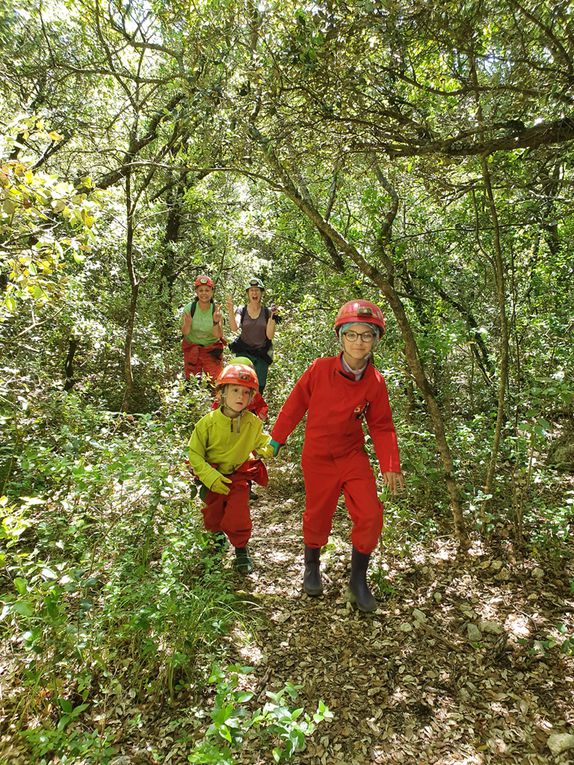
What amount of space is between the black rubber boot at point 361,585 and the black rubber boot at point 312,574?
289 millimetres

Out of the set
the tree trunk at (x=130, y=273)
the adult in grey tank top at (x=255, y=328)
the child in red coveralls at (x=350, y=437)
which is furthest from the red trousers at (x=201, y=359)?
the child in red coveralls at (x=350, y=437)

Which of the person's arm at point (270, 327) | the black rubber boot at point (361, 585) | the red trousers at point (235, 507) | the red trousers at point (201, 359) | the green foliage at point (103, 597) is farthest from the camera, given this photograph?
the red trousers at point (201, 359)

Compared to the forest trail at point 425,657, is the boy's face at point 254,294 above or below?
above

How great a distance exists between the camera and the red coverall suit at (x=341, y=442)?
3.36 metres

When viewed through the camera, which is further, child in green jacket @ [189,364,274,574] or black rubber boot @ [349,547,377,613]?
child in green jacket @ [189,364,274,574]

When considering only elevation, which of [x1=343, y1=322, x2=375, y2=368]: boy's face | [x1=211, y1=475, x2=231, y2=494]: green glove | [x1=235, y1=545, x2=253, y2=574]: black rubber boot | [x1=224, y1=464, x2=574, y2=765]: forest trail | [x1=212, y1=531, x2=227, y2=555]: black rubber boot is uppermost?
[x1=343, y1=322, x2=375, y2=368]: boy's face

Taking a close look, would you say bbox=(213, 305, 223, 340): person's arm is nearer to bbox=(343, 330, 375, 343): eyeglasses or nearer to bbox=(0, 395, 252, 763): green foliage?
bbox=(0, 395, 252, 763): green foliage

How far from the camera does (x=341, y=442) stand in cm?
346

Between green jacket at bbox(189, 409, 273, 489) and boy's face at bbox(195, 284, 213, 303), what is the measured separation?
3085mm

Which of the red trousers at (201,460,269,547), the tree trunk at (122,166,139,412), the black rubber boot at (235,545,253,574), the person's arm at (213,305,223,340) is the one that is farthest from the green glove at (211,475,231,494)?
the tree trunk at (122,166,139,412)

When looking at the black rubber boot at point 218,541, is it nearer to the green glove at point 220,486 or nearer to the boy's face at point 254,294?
the green glove at point 220,486

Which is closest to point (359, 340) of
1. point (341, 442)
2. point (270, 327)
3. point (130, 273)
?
point (341, 442)

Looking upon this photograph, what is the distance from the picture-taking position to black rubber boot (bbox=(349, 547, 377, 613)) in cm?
338

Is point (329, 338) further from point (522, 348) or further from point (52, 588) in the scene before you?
point (52, 588)
